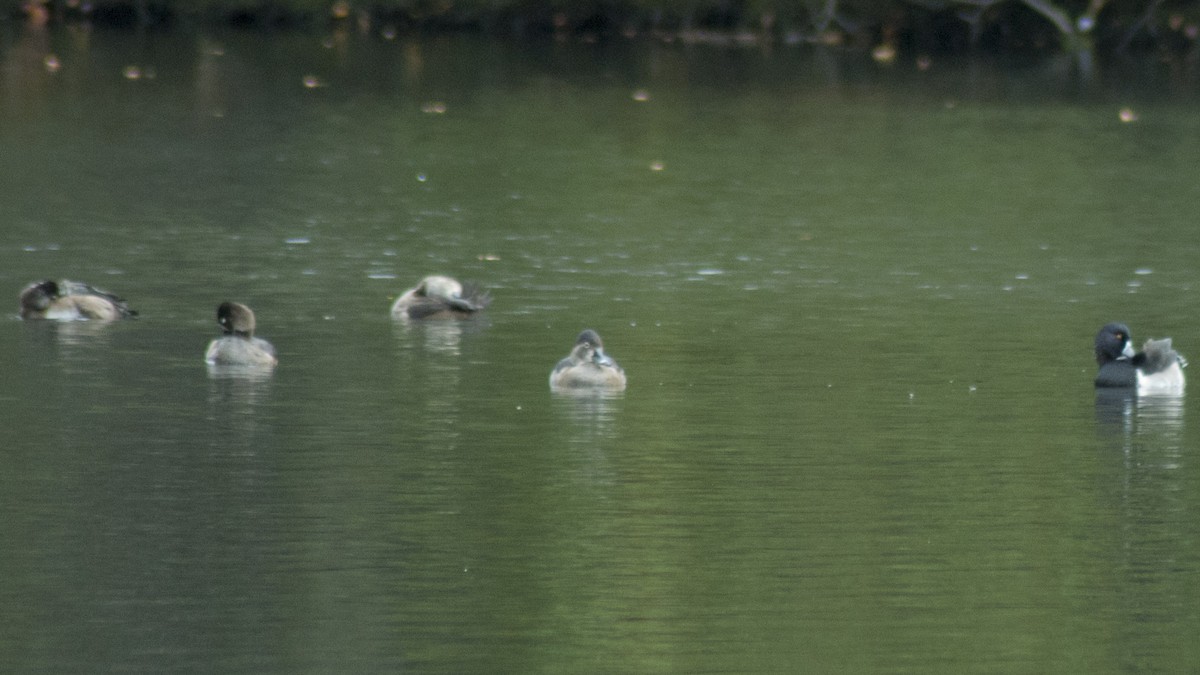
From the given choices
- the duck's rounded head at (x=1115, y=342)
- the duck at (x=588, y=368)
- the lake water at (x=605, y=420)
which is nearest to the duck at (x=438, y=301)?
the lake water at (x=605, y=420)

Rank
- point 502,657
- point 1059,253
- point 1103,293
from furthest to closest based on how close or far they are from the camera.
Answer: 1. point 1059,253
2. point 1103,293
3. point 502,657

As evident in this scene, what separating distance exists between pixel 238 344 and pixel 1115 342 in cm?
450

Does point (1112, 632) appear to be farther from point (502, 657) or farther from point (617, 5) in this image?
point (617, 5)

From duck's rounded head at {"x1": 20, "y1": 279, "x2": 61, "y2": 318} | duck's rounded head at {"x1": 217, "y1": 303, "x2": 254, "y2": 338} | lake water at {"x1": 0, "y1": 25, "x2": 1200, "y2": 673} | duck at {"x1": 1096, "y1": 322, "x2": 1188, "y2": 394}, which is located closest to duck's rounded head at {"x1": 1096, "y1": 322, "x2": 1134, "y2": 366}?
duck at {"x1": 1096, "y1": 322, "x2": 1188, "y2": 394}

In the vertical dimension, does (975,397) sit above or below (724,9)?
above

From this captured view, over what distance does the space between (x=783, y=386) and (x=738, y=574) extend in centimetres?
416

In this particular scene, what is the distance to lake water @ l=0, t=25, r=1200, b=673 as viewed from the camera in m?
9.05

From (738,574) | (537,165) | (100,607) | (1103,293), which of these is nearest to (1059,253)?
(1103,293)

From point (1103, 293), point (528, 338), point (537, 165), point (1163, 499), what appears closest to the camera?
point (1163, 499)

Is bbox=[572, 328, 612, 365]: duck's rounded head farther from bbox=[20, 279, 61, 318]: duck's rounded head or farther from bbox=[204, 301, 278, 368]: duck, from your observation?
bbox=[20, 279, 61, 318]: duck's rounded head

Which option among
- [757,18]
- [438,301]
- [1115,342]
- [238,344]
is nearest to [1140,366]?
[1115,342]

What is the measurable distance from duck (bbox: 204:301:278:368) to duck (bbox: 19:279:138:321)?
1.67m

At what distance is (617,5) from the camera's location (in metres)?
58.2

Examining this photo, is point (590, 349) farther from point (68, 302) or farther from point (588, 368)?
point (68, 302)
